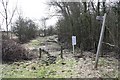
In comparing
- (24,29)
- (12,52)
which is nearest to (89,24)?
(12,52)

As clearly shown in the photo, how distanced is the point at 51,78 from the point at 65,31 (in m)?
11.7

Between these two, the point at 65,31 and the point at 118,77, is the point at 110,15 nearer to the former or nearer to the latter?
the point at 118,77

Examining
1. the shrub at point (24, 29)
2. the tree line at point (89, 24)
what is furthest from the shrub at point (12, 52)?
the shrub at point (24, 29)

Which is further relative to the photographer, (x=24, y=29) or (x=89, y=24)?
(x=24, y=29)

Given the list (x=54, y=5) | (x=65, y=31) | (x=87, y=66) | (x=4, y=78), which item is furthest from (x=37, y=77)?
(x=54, y=5)

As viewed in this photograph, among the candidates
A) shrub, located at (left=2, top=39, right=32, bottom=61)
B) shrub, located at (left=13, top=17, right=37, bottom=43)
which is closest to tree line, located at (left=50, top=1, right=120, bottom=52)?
shrub, located at (left=2, top=39, right=32, bottom=61)

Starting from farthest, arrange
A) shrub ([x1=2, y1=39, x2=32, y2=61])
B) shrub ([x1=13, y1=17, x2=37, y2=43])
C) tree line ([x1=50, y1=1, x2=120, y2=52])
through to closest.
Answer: shrub ([x1=13, y1=17, x2=37, y2=43]), shrub ([x1=2, y1=39, x2=32, y2=61]), tree line ([x1=50, y1=1, x2=120, y2=52])

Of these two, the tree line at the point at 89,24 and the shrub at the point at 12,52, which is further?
the shrub at the point at 12,52

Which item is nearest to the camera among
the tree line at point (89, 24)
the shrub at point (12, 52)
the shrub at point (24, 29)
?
the tree line at point (89, 24)

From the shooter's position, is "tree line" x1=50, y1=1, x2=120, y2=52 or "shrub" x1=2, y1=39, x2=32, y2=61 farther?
"shrub" x1=2, y1=39, x2=32, y2=61

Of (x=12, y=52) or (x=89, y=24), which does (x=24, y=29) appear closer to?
(x=89, y=24)

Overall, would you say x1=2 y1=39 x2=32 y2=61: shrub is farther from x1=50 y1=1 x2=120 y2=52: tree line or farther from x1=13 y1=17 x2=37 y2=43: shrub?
x1=13 y1=17 x2=37 y2=43: shrub

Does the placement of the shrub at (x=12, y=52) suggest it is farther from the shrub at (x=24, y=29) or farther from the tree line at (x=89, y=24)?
the shrub at (x=24, y=29)

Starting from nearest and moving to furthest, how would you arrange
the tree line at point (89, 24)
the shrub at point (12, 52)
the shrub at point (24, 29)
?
the tree line at point (89, 24) < the shrub at point (12, 52) < the shrub at point (24, 29)
